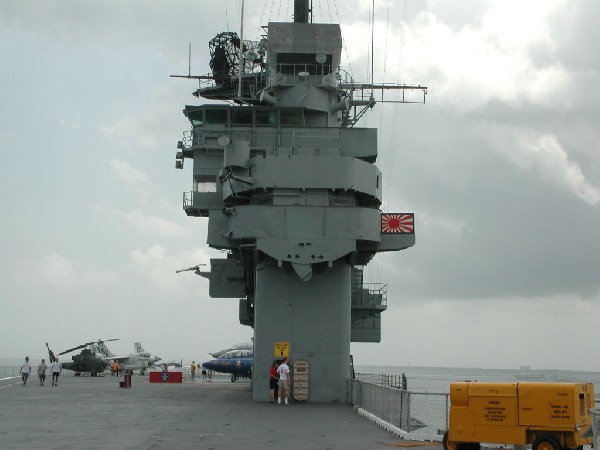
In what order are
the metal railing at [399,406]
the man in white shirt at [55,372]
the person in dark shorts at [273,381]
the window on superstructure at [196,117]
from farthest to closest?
the man in white shirt at [55,372]
the window on superstructure at [196,117]
the person in dark shorts at [273,381]
the metal railing at [399,406]

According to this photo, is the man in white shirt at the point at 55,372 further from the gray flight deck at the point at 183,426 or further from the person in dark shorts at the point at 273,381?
the person in dark shorts at the point at 273,381

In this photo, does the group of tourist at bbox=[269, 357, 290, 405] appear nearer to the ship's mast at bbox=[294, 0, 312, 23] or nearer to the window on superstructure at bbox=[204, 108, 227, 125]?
the window on superstructure at bbox=[204, 108, 227, 125]

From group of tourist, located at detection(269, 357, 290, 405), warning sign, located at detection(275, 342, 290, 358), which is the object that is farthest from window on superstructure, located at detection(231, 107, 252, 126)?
group of tourist, located at detection(269, 357, 290, 405)

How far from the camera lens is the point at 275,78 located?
98.4ft

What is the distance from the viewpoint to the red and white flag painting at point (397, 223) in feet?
87.7

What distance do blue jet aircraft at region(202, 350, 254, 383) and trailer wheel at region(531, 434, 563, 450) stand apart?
4152 cm

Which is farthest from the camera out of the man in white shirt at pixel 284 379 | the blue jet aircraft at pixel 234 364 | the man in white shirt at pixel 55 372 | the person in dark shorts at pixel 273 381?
the blue jet aircraft at pixel 234 364

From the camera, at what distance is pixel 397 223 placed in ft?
87.9

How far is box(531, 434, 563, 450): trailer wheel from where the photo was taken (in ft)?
38.6


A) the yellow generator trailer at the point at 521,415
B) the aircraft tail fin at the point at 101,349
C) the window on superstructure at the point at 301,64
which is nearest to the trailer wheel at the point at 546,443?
the yellow generator trailer at the point at 521,415

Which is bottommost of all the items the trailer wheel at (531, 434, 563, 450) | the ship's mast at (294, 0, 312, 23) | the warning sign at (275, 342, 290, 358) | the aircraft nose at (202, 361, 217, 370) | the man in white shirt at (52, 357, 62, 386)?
the aircraft nose at (202, 361, 217, 370)

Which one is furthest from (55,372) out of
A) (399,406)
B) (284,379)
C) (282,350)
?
(399,406)

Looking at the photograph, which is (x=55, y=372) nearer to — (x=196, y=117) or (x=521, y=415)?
(x=196, y=117)

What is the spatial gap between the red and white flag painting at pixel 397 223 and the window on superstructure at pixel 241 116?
641 cm
